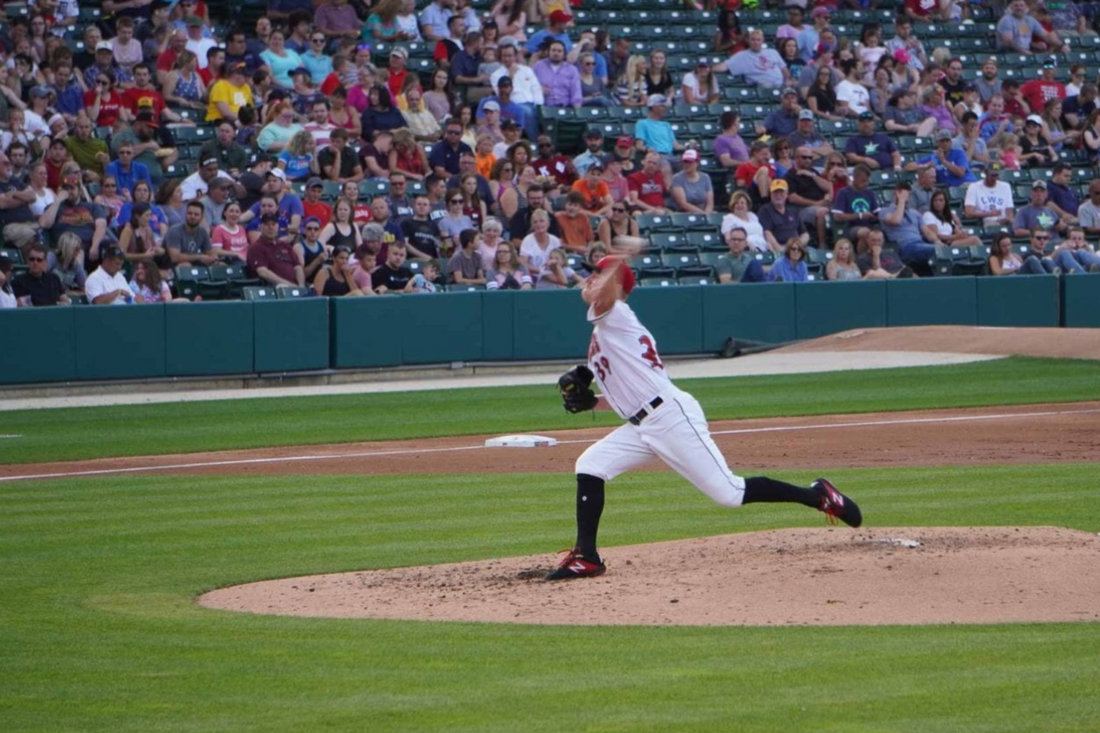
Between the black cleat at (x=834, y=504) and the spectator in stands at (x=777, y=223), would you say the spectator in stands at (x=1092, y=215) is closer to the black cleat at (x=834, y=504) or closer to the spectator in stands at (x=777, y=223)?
the spectator in stands at (x=777, y=223)

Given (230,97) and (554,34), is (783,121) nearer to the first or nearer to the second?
(554,34)

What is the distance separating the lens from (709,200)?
78.0 feet

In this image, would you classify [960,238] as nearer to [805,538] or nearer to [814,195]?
[814,195]

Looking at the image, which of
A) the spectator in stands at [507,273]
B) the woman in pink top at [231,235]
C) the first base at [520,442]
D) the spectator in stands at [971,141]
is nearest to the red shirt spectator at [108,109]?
the woman in pink top at [231,235]

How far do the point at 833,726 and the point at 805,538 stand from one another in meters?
4.00

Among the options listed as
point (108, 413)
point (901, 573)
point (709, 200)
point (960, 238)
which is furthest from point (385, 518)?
point (960, 238)

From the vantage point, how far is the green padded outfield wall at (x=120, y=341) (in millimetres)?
18781

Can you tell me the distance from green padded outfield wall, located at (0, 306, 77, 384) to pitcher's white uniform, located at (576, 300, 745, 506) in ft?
38.0

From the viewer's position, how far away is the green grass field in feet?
18.7

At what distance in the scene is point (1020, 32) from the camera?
30094mm

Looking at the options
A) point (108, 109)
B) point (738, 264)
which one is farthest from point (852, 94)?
point (108, 109)

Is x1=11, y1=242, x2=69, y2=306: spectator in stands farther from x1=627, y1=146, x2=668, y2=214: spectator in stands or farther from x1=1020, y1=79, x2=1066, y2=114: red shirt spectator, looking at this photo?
x1=1020, y1=79, x2=1066, y2=114: red shirt spectator

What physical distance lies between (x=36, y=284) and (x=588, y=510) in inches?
466

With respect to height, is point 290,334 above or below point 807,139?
below
